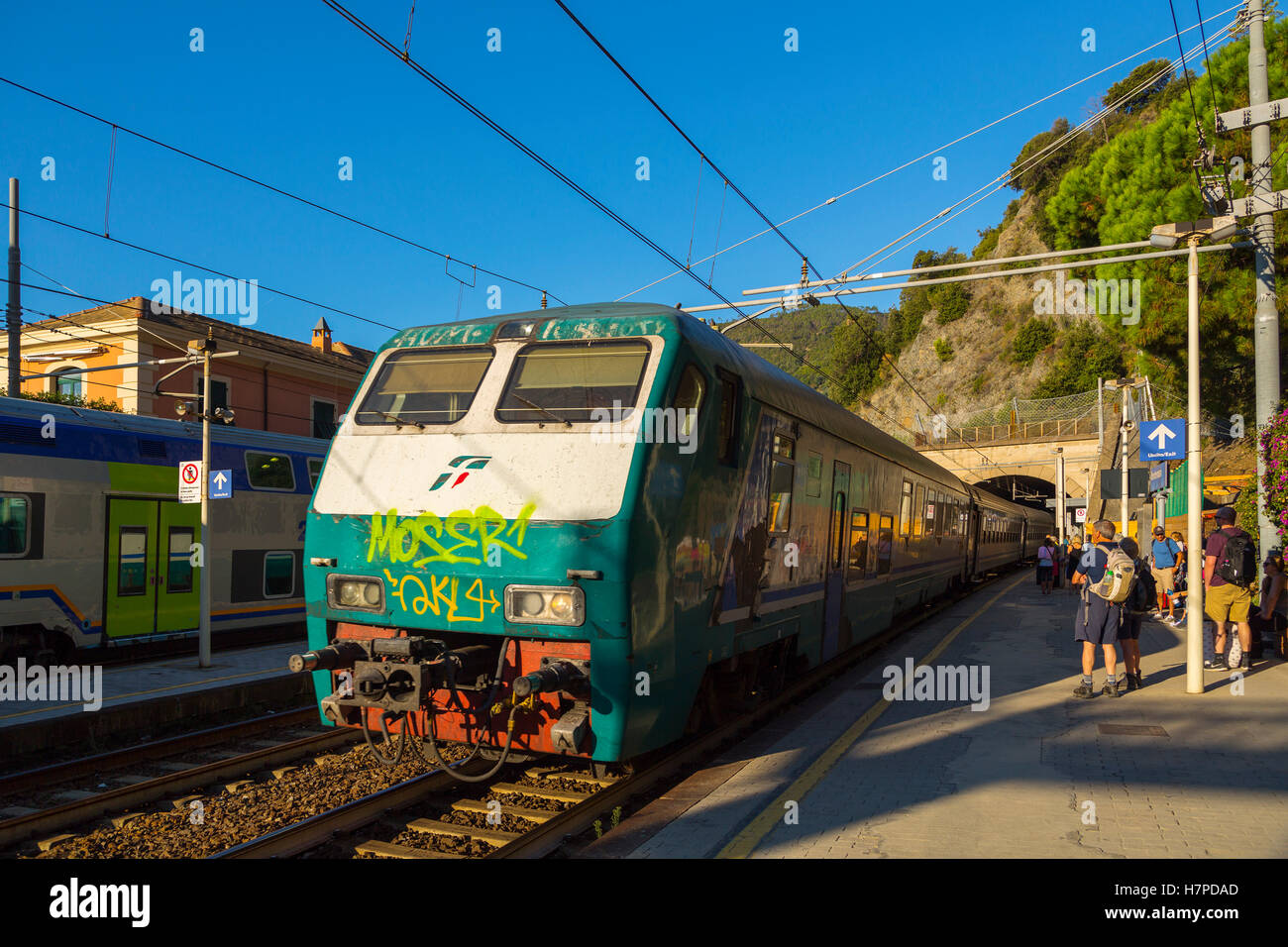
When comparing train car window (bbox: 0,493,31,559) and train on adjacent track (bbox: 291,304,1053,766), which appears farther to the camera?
train car window (bbox: 0,493,31,559)

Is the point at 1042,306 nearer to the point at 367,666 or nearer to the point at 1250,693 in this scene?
the point at 1250,693

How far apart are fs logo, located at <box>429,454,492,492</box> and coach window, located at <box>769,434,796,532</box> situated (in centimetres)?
274

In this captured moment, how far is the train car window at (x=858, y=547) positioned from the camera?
36.0 ft

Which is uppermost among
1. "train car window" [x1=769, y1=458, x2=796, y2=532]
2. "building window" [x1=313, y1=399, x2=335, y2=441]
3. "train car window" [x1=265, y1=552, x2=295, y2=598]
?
"building window" [x1=313, y1=399, x2=335, y2=441]

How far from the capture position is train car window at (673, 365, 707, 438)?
252 inches

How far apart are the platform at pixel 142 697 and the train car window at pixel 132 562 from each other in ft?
3.59

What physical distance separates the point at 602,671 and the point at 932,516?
13.4 m

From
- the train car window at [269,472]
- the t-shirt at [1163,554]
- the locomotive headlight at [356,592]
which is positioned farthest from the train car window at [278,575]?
the t-shirt at [1163,554]

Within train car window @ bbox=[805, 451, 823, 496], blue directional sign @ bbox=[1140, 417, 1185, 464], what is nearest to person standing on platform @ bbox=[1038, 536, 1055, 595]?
blue directional sign @ bbox=[1140, 417, 1185, 464]

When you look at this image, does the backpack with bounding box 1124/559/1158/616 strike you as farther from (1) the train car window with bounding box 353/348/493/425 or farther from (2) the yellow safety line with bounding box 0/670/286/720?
(2) the yellow safety line with bounding box 0/670/286/720

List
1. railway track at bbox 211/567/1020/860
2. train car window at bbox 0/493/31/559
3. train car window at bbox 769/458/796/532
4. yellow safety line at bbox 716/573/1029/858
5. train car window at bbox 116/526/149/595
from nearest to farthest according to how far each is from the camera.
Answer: yellow safety line at bbox 716/573/1029/858, railway track at bbox 211/567/1020/860, train car window at bbox 769/458/796/532, train car window at bbox 0/493/31/559, train car window at bbox 116/526/149/595

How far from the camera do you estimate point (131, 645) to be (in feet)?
43.3

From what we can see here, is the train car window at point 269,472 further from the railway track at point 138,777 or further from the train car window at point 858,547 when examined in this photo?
the train car window at point 858,547

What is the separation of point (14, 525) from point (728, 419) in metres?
9.58
